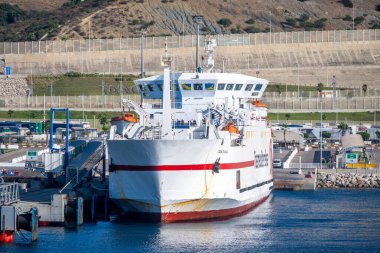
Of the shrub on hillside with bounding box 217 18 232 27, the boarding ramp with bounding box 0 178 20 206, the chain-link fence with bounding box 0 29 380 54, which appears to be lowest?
the boarding ramp with bounding box 0 178 20 206

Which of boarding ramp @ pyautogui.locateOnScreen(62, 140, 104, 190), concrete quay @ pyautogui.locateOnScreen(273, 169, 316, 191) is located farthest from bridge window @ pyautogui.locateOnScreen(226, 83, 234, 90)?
concrete quay @ pyautogui.locateOnScreen(273, 169, 316, 191)

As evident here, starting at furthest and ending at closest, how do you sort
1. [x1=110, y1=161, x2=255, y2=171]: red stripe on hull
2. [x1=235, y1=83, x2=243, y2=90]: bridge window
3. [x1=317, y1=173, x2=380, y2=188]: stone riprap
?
[x1=317, y1=173, x2=380, y2=188]: stone riprap
[x1=235, y1=83, x2=243, y2=90]: bridge window
[x1=110, y1=161, x2=255, y2=171]: red stripe on hull

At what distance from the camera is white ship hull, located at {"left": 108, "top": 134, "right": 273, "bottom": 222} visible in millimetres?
57531

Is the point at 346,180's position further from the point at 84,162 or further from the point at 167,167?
the point at 167,167

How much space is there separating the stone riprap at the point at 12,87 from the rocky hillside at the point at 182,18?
19032 millimetres

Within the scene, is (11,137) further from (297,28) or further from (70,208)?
(297,28)

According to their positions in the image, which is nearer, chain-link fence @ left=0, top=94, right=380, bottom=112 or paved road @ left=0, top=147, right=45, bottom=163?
paved road @ left=0, top=147, right=45, bottom=163

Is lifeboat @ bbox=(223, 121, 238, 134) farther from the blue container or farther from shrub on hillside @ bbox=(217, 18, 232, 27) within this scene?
shrub on hillside @ bbox=(217, 18, 232, 27)

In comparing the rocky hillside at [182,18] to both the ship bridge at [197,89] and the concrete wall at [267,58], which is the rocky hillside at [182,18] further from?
the ship bridge at [197,89]

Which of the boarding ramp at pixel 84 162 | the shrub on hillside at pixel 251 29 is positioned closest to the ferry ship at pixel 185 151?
the boarding ramp at pixel 84 162

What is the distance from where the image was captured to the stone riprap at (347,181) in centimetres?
8506

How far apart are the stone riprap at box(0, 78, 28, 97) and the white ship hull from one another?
83234 mm

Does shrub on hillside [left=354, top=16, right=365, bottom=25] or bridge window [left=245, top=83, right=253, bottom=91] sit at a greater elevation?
shrub on hillside [left=354, top=16, right=365, bottom=25]

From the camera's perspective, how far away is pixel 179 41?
500 ft
